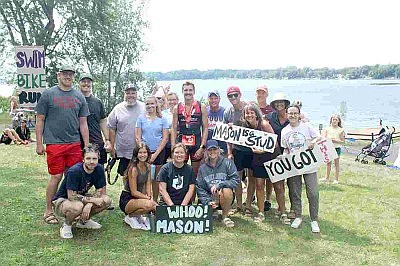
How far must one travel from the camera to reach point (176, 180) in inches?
222

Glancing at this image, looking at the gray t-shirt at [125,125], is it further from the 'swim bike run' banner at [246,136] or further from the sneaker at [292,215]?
the sneaker at [292,215]

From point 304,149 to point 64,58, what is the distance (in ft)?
66.8

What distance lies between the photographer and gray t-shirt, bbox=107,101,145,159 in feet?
19.5

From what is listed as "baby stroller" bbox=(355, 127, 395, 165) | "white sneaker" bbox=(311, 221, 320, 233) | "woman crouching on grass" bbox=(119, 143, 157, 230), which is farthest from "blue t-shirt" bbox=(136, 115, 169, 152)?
"baby stroller" bbox=(355, 127, 395, 165)

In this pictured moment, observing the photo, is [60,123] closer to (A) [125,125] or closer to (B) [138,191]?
(A) [125,125]

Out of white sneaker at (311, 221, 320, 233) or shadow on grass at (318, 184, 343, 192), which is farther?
shadow on grass at (318, 184, 343, 192)

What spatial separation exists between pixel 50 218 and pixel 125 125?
146 centimetres

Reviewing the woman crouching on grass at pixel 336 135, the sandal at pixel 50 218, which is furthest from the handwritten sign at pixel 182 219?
the woman crouching on grass at pixel 336 135

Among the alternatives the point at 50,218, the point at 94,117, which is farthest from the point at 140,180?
the point at 50,218

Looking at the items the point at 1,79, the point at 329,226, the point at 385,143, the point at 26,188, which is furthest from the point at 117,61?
the point at 329,226

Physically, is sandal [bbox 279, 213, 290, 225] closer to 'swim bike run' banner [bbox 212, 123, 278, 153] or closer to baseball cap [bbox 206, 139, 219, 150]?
'swim bike run' banner [bbox 212, 123, 278, 153]

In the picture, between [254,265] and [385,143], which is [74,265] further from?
[385,143]

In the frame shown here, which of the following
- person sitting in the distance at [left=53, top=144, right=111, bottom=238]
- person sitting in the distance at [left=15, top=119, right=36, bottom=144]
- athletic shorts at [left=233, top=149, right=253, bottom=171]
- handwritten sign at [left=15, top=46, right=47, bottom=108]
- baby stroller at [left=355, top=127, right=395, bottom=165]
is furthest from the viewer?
baby stroller at [left=355, top=127, right=395, bottom=165]

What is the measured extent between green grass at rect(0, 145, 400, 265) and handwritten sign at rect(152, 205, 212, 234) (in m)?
0.12
